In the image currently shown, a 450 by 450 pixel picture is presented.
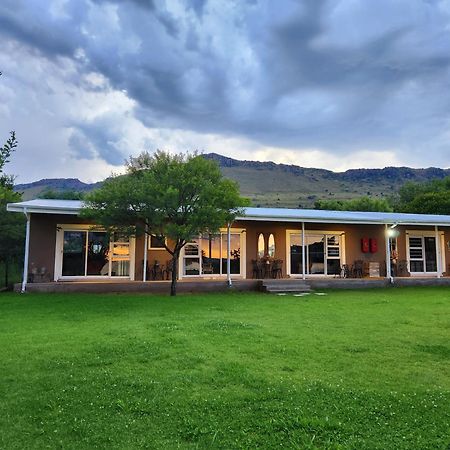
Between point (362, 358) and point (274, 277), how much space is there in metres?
11.1

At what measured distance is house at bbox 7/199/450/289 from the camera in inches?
569

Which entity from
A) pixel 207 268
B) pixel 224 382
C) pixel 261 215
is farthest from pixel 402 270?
pixel 224 382

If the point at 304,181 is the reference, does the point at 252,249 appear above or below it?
below

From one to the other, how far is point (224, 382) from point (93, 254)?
1174 centimetres

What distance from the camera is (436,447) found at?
315 centimetres

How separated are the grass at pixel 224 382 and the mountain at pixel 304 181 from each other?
80.5 m

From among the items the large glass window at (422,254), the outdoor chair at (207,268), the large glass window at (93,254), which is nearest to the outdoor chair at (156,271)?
the large glass window at (93,254)

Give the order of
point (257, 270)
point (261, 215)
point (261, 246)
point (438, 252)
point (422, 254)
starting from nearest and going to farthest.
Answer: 1. point (261, 215)
2. point (257, 270)
3. point (261, 246)
4. point (438, 252)
5. point (422, 254)

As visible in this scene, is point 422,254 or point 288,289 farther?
point 422,254

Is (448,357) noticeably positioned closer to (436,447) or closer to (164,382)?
(436,447)

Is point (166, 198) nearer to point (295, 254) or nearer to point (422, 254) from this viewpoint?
point (295, 254)

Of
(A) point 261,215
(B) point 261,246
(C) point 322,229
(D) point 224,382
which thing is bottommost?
(D) point 224,382

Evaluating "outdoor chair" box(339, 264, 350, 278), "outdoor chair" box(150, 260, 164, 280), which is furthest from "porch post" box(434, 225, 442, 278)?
"outdoor chair" box(150, 260, 164, 280)

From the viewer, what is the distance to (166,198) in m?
11.2
